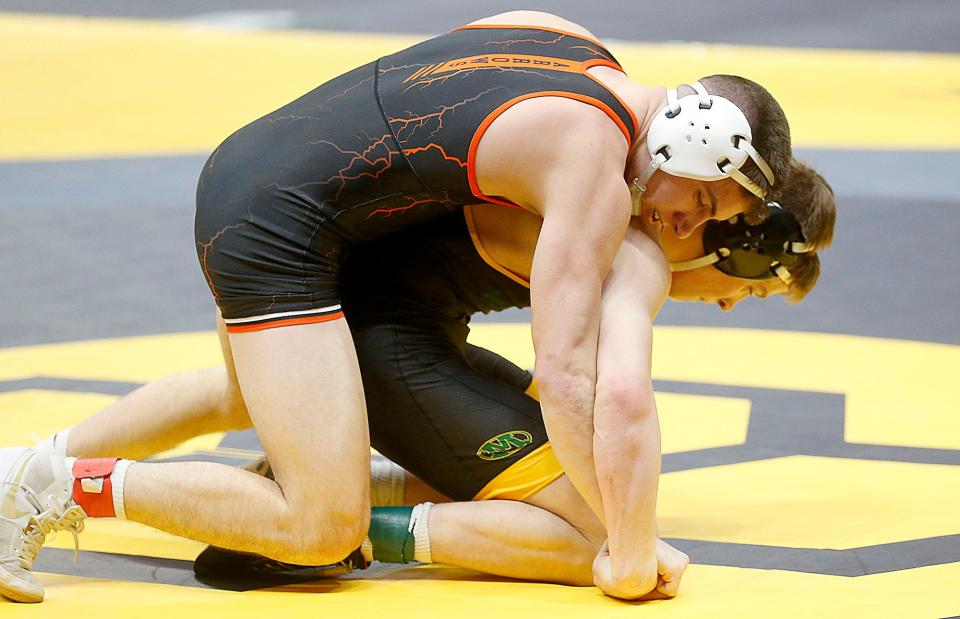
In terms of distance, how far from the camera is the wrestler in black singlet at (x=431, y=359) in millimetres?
3443

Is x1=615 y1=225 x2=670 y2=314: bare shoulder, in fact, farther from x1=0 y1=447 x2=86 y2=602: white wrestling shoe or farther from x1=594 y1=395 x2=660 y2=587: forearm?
x1=0 y1=447 x2=86 y2=602: white wrestling shoe

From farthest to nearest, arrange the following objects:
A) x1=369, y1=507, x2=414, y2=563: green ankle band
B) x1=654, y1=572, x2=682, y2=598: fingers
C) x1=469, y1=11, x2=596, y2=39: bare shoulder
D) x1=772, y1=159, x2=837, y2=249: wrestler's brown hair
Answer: x1=772, y1=159, x2=837, y2=249: wrestler's brown hair → x1=469, y1=11, x2=596, y2=39: bare shoulder → x1=369, y1=507, x2=414, y2=563: green ankle band → x1=654, y1=572, x2=682, y2=598: fingers

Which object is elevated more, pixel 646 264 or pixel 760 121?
pixel 760 121

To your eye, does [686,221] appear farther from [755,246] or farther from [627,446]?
[627,446]

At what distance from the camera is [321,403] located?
3211 millimetres

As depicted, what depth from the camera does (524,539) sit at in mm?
3309

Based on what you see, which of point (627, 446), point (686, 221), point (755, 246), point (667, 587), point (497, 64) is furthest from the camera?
point (755, 246)

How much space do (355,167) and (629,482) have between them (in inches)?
37.2

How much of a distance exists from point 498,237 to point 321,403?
62 centimetres

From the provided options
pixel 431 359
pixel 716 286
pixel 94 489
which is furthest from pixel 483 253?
pixel 94 489

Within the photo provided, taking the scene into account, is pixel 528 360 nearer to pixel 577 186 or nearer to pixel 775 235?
pixel 775 235

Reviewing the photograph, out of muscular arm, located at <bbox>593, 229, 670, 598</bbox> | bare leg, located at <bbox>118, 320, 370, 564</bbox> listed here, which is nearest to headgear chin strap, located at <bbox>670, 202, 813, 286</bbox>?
muscular arm, located at <bbox>593, 229, 670, 598</bbox>

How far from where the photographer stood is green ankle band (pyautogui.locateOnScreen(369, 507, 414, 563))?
3352 mm

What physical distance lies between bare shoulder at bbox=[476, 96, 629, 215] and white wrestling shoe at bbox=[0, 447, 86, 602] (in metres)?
1.20
